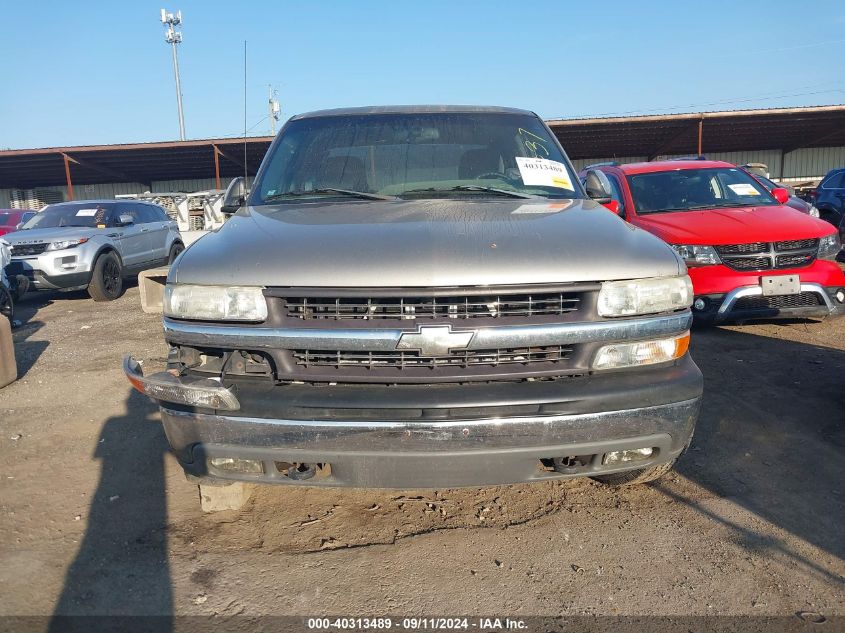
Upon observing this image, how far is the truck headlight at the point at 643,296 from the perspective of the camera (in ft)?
8.02

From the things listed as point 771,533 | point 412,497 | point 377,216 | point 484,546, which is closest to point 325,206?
point 377,216

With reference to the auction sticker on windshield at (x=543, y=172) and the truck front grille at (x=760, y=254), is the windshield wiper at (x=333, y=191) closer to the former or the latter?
the auction sticker on windshield at (x=543, y=172)

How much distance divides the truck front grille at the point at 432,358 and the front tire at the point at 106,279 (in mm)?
8797

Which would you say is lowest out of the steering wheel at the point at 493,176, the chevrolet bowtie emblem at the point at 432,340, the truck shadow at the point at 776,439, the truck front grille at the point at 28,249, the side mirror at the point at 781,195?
the truck shadow at the point at 776,439

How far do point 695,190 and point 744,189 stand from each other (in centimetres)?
53

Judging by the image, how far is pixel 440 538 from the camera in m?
2.82

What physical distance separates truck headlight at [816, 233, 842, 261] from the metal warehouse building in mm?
17575

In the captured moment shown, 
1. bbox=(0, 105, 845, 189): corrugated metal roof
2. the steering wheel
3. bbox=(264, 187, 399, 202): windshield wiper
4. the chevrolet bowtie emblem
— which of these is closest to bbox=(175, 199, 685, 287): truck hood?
the chevrolet bowtie emblem

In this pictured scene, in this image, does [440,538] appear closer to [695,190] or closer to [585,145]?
[695,190]

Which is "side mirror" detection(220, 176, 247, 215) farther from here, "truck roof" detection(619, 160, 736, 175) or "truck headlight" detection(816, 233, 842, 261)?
"truck headlight" detection(816, 233, 842, 261)

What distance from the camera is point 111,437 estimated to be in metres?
4.09

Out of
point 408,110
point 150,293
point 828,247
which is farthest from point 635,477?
point 150,293

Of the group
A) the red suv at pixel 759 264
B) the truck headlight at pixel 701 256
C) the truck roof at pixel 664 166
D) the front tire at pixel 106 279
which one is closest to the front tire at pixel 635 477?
the red suv at pixel 759 264

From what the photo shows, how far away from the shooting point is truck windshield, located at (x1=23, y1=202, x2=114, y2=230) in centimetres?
1054
